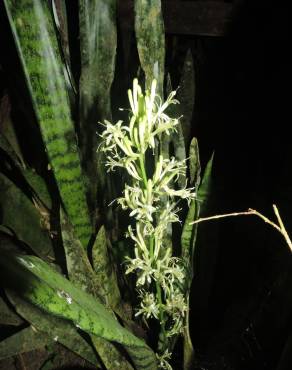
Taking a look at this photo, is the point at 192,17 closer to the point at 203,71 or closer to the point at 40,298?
the point at 203,71

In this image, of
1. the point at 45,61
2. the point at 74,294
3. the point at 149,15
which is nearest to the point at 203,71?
the point at 149,15

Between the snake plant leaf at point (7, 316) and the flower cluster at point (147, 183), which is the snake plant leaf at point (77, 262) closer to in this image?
the flower cluster at point (147, 183)

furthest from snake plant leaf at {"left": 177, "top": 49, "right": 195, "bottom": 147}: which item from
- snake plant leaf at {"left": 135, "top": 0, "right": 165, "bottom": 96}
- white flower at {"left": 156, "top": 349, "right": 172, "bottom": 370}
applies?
white flower at {"left": 156, "top": 349, "right": 172, "bottom": 370}

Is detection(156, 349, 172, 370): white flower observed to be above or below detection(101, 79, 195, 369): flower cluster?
below

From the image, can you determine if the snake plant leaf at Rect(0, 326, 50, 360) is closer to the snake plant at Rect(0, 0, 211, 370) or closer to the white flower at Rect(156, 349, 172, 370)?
the snake plant at Rect(0, 0, 211, 370)

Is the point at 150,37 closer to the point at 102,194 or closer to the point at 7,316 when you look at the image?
the point at 102,194

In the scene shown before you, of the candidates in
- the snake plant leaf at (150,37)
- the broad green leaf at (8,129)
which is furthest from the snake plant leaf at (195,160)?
the broad green leaf at (8,129)
